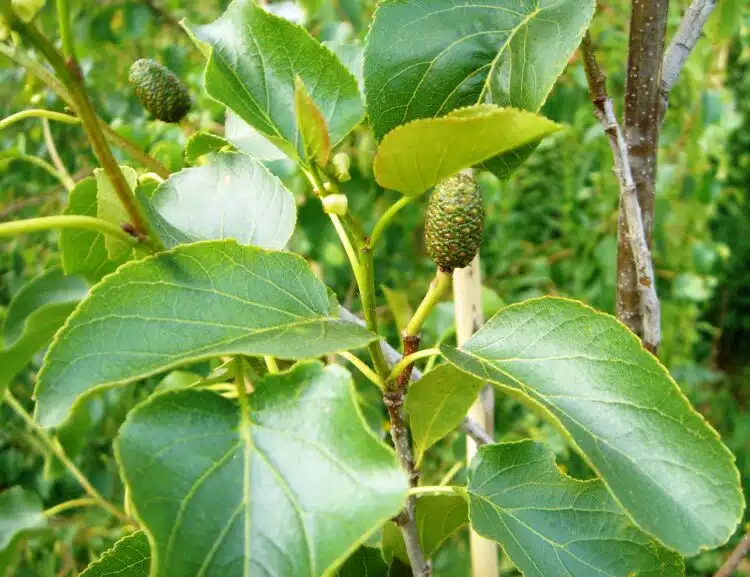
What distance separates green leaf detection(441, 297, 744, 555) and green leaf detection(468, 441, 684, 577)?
0.41 ft

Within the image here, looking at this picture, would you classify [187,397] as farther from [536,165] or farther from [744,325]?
[744,325]

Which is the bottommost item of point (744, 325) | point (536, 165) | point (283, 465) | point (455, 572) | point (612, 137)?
point (744, 325)

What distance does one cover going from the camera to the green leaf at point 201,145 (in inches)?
24.4

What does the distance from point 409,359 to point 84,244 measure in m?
0.37

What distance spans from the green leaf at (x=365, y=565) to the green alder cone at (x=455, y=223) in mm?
272

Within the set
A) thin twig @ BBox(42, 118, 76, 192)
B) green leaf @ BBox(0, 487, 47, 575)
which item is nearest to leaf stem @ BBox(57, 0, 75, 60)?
thin twig @ BBox(42, 118, 76, 192)

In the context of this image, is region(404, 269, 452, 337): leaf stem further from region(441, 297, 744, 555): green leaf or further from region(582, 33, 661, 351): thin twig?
region(582, 33, 661, 351): thin twig

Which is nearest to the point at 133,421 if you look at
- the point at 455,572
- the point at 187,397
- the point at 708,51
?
the point at 187,397

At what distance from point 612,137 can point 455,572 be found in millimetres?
646

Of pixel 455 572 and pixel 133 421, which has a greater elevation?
pixel 133 421

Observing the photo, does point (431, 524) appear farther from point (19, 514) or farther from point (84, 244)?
point (19, 514)

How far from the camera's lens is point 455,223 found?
18.2 inches

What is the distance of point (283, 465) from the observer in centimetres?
37

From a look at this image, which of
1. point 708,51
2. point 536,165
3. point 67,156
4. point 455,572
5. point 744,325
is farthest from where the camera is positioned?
point 744,325
